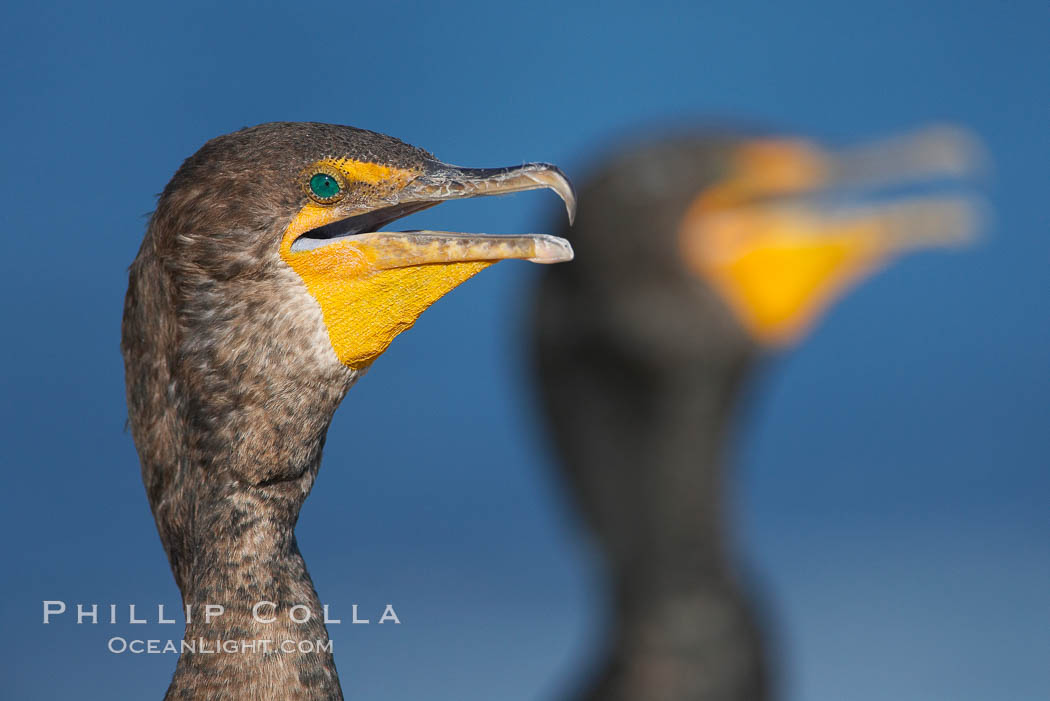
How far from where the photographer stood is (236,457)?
1.60m

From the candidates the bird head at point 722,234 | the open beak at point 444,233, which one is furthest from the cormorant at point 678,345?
the open beak at point 444,233

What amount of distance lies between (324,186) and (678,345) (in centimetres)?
280

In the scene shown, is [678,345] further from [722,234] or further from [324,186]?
[324,186]

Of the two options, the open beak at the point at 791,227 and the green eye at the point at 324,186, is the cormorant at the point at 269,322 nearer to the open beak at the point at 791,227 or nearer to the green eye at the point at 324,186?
the green eye at the point at 324,186

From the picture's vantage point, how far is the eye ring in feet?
5.11

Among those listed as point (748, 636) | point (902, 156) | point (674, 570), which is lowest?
point (748, 636)

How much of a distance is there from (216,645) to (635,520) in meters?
2.90

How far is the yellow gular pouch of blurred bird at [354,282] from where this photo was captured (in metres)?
1.55

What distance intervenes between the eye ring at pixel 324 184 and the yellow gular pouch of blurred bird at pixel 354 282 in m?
0.02

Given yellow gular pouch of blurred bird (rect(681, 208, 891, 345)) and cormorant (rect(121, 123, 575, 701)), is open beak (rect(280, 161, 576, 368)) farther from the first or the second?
yellow gular pouch of blurred bird (rect(681, 208, 891, 345))

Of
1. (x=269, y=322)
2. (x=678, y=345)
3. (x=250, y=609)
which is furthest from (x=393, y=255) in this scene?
(x=678, y=345)

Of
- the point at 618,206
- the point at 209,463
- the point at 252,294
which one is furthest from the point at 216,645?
the point at 618,206

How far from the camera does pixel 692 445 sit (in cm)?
442

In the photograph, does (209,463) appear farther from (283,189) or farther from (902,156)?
(902,156)
